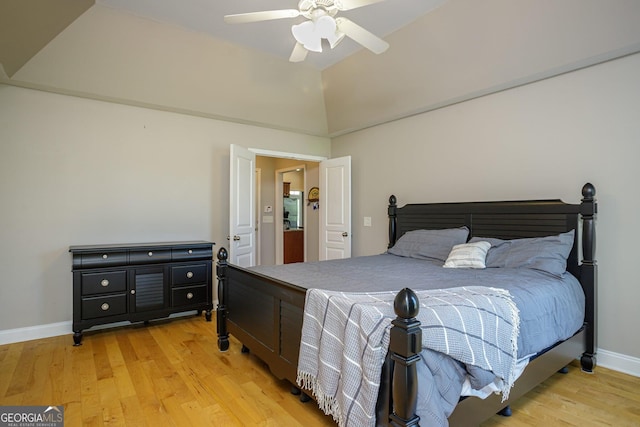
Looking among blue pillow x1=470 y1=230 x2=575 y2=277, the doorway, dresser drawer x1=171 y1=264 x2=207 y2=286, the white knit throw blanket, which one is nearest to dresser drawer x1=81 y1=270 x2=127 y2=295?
dresser drawer x1=171 y1=264 x2=207 y2=286

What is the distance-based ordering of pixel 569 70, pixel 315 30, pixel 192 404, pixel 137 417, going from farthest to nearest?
pixel 569 70
pixel 315 30
pixel 192 404
pixel 137 417

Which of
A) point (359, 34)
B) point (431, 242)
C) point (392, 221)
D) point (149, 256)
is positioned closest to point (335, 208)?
point (392, 221)

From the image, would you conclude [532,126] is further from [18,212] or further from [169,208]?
[18,212]

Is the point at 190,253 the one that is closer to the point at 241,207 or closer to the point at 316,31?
the point at 241,207

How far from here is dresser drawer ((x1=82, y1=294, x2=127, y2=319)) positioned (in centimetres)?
323

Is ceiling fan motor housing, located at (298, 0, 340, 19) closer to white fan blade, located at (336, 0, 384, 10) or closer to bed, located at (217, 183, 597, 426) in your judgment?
white fan blade, located at (336, 0, 384, 10)

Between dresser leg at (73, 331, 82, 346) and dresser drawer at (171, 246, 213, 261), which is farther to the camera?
dresser drawer at (171, 246, 213, 261)

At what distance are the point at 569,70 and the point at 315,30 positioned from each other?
2.22 metres

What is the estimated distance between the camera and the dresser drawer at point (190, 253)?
3.69 meters

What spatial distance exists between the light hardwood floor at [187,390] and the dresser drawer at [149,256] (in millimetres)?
811

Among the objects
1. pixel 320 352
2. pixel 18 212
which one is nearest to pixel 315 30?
pixel 320 352

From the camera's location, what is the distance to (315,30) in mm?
2314

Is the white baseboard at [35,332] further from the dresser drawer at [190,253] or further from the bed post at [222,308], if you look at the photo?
the bed post at [222,308]

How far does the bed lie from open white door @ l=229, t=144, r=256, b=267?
1.10m
